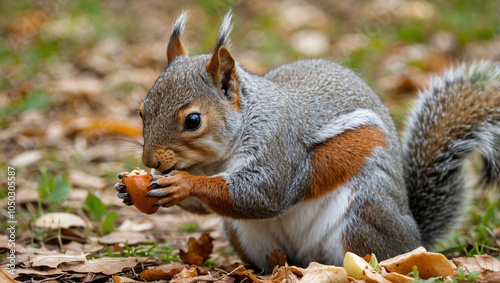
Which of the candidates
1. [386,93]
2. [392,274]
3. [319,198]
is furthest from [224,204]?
[386,93]

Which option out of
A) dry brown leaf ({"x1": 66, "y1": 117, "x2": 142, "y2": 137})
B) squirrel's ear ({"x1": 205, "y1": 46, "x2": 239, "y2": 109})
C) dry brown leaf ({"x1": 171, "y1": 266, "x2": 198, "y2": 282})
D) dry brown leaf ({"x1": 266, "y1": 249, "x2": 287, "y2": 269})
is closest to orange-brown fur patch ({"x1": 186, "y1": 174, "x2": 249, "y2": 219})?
dry brown leaf ({"x1": 171, "y1": 266, "x2": 198, "y2": 282})

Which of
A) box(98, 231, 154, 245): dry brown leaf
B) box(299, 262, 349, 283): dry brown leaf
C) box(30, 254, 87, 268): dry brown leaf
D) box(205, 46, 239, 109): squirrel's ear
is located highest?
box(205, 46, 239, 109): squirrel's ear

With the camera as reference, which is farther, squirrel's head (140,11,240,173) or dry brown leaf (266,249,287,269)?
dry brown leaf (266,249,287,269)

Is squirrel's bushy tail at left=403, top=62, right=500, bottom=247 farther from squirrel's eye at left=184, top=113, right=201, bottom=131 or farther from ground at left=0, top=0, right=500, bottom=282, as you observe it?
squirrel's eye at left=184, top=113, right=201, bottom=131

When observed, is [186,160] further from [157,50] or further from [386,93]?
[157,50]

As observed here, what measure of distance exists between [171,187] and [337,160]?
78cm

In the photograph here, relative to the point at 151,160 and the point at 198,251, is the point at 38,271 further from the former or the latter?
the point at 198,251

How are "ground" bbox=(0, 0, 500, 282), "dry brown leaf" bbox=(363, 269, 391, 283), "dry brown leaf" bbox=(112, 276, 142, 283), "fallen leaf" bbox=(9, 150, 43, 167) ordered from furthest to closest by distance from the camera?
"fallen leaf" bbox=(9, 150, 43, 167), "ground" bbox=(0, 0, 500, 282), "dry brown leaf" bbox=(112, 276, 142, 283), "dry brown leaf" bbox=(363, 269, 391, 283)

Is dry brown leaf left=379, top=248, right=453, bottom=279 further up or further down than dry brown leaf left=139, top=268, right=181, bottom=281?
further down

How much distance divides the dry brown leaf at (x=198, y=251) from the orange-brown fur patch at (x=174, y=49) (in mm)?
862

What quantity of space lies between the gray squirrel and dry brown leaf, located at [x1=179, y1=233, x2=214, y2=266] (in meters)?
0.17

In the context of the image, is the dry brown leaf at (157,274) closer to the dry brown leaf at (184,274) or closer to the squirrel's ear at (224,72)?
the dry brown leaf at (184,274)

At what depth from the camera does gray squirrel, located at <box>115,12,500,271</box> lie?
2266 mm

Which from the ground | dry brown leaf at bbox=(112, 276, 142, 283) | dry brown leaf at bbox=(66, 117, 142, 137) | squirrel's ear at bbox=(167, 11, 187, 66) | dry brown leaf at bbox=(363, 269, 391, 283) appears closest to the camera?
dry brown leaf at bbox=(363, 269, 391, 283)
